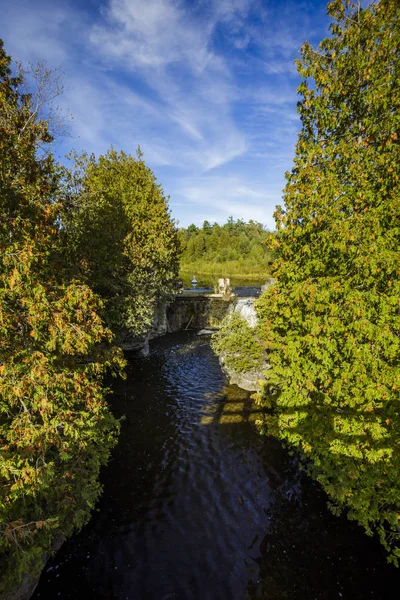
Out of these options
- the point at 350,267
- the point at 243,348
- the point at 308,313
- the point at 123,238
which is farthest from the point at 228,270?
the point at 350,267

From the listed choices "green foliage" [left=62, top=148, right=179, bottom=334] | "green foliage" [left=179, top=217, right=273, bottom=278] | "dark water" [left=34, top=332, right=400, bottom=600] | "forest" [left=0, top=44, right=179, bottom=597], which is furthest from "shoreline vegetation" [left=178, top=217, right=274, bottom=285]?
"forest" [left=0, top=44, right=179, bottom=597]

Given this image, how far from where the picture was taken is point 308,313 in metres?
9.09

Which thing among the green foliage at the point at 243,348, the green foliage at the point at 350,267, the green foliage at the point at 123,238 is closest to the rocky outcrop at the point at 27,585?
the green foliage at the point at 350,267

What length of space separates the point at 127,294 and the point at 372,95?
20366 millimetres

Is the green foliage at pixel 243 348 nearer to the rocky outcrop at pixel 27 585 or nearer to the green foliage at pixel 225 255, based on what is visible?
the rocky outcrop at pixel 27 585

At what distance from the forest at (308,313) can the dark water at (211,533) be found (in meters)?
1.14

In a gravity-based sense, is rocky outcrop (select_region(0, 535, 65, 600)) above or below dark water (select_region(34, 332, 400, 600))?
above

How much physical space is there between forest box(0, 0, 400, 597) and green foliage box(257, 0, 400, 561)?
5 cm

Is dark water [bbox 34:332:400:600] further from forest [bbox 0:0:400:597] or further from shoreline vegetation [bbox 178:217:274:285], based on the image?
shoreline vegetation [bbox 178:217:274:285]

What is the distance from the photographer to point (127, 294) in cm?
2438

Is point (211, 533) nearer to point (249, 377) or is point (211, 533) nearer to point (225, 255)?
point (249, 377)

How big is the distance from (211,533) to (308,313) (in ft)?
26.7

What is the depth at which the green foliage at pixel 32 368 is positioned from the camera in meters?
6.21

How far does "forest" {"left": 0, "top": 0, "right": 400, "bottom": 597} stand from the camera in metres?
6.67
